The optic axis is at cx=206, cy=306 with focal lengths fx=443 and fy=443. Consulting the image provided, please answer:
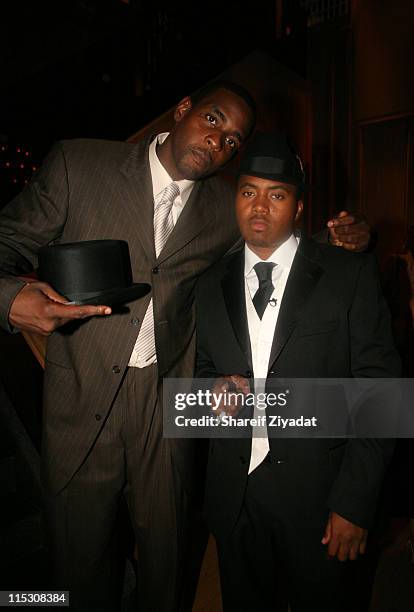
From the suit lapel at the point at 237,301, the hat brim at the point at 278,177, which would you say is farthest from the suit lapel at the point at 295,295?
the hat brim at the point at 278,177

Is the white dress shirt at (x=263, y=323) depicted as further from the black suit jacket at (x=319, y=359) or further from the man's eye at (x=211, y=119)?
the man's eye at (x=211, y=119)

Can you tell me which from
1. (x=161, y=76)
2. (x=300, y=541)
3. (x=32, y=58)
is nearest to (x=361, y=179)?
(x=161, y=76)

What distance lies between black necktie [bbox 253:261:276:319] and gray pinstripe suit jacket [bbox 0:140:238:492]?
0.95ft

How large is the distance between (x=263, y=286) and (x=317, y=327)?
0.23 m

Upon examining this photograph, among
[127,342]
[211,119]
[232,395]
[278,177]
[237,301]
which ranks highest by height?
[211,119]

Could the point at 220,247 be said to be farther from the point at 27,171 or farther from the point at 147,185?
the point at 27,171

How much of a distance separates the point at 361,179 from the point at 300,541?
6951 millimetres

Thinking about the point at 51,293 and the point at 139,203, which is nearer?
the point at 51,293

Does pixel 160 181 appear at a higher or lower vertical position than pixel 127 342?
higher

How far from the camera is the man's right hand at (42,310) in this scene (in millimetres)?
1167

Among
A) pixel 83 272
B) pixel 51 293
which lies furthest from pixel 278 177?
pixel 51 293

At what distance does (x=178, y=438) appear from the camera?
5.55 feet

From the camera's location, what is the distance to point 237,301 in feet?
5.22

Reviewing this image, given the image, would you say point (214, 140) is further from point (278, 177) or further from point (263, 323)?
point (263, 323)
